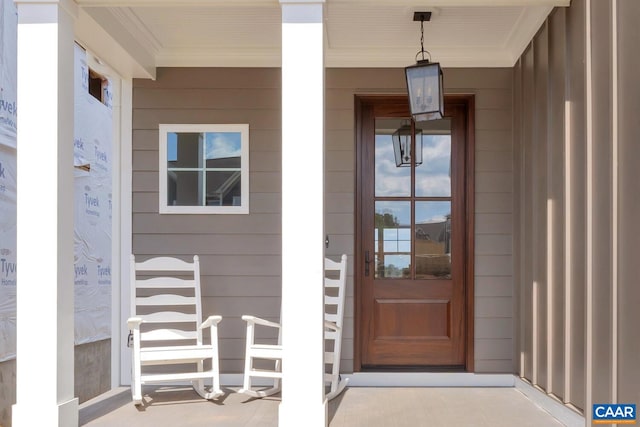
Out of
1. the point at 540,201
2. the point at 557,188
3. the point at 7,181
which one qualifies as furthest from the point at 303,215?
the point at 7,181

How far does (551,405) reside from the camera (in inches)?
133

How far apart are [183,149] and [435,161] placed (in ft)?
5.95

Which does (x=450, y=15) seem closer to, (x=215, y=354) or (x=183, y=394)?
(x=215, y=354)

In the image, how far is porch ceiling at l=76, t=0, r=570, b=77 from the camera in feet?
11.7

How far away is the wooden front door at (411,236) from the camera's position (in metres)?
4.32

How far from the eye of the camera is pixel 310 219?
280 centimetres

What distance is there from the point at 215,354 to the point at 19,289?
1292 millimetres

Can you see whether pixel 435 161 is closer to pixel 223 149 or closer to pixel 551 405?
pixel 223 149

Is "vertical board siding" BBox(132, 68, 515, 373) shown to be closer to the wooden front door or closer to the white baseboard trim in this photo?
the wooden front door

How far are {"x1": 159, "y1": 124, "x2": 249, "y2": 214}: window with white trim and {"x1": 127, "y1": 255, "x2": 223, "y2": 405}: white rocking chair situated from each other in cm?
43

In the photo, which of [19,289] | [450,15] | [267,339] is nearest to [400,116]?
[450,15]

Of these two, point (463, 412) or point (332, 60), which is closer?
point (463, 412)

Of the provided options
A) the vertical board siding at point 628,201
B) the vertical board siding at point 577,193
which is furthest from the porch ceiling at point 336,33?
the vertical board siding at point 628,201

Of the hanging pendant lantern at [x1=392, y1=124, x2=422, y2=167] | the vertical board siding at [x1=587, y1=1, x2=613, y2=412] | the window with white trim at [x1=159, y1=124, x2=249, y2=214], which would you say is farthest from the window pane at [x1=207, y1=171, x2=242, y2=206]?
the vertical board siding at [x1=587, y1=1, x2=613, y2=412]
